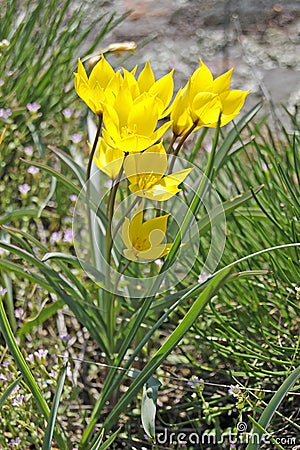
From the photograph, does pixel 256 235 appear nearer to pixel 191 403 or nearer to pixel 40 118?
pixel 191 403

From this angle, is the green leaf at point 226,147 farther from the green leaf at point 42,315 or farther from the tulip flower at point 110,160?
the green leaf at point 42,315

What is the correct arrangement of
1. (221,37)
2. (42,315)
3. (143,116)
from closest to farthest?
1. (143,116)
2. (42,315)
3. (221,37)

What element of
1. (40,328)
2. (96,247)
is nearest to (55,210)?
(40,328)

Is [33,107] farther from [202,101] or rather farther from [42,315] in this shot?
[202,101]

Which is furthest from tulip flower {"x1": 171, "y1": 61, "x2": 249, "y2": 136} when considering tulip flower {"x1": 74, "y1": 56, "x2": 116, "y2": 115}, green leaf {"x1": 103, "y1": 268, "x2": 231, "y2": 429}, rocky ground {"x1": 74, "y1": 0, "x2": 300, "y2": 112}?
rocky ground {"x1": 74, "y1": 0, "x2": 300, "y2": 112}

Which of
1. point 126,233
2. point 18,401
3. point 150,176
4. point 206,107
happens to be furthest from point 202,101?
point 18,401

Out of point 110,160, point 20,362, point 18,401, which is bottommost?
point 18,401
